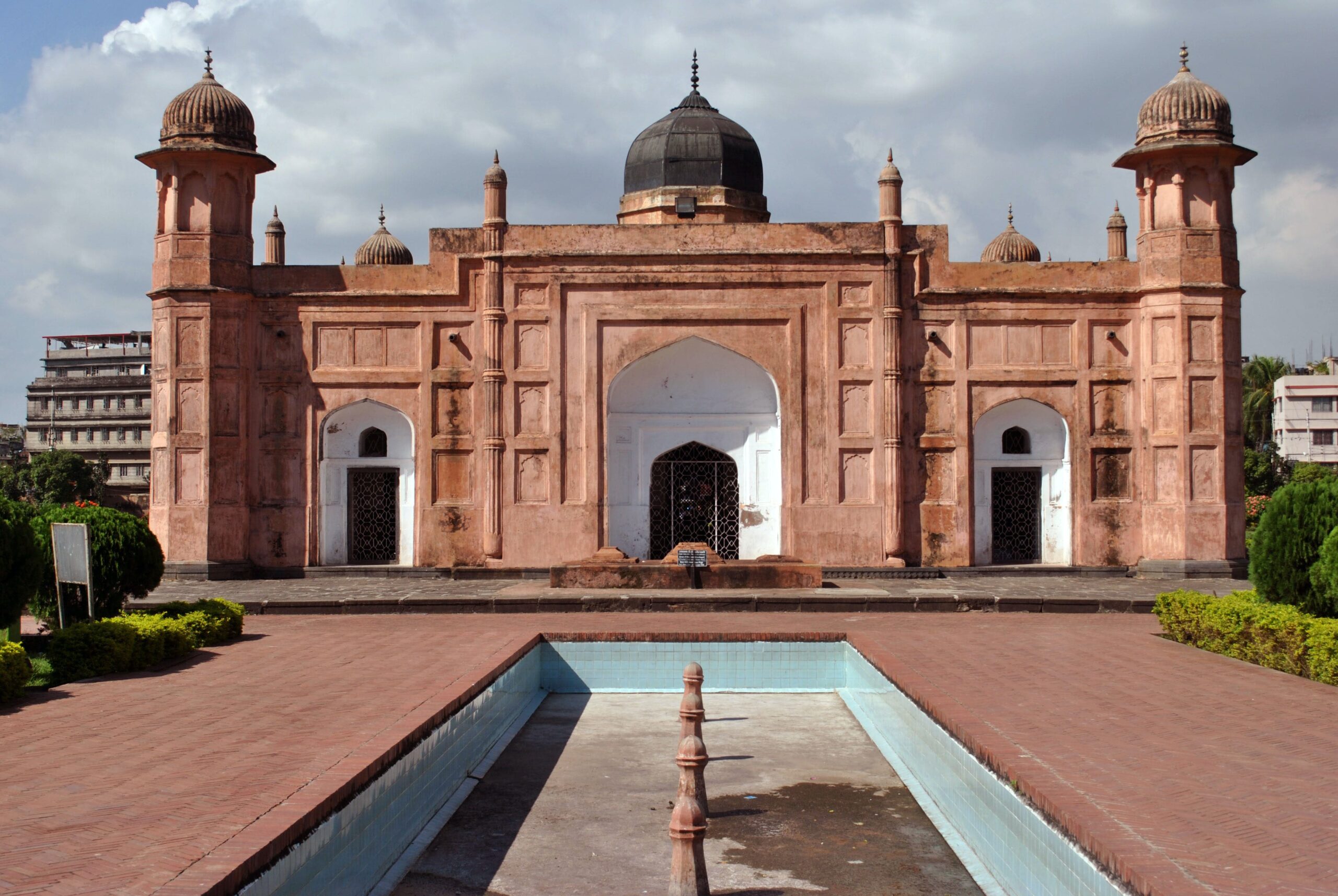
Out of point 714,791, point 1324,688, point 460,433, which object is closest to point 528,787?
point 714,791

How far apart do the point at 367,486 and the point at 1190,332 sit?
12.2 metres

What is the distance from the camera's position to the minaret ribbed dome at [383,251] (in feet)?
87.6

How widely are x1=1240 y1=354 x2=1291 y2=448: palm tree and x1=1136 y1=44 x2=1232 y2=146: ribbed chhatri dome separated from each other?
27635 mm

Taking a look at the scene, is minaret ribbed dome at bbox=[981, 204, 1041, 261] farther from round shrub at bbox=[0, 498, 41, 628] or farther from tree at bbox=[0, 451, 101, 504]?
tree at bbox=[0, 451, 101, 504]

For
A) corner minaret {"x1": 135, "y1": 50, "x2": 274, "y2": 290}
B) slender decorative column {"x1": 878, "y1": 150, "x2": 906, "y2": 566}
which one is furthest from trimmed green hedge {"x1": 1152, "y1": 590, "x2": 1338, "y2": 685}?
corner minaret {"x1": 135, "y1": 50, "x2": 274, "y2": 290}

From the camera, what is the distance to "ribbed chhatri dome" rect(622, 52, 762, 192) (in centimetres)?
2144

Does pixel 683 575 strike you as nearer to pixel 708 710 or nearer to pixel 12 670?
pixel 708 710

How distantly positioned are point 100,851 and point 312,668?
16.1 feet

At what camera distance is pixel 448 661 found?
31.2 feet

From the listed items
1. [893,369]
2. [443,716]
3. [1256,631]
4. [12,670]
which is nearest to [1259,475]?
[893,369]

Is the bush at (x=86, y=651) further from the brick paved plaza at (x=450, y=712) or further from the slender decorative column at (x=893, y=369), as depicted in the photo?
the slender decorative column at (x=893, y=369)

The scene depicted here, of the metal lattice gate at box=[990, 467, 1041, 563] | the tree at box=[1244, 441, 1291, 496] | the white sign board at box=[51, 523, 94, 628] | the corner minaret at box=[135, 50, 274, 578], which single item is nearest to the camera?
the white sign board at box=[51, 523, 94, 628]

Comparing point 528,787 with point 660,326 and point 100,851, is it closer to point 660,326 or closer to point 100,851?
point 100,851

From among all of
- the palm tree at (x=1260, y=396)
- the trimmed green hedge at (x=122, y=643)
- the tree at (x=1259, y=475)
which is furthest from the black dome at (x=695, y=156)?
the palm tree at (x=1260, y=396)
